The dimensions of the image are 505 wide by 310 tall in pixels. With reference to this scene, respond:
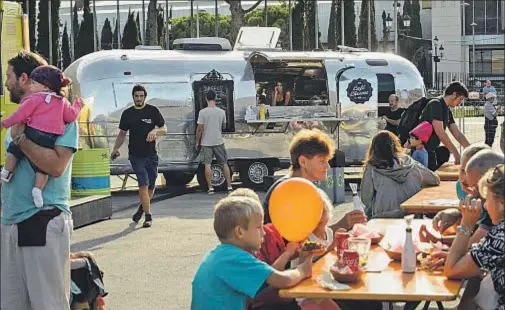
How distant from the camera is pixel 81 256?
5777 mm

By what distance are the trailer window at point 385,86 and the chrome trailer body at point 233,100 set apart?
2 cm

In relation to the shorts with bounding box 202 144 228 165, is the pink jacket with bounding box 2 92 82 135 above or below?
above

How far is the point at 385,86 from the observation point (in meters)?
17.2

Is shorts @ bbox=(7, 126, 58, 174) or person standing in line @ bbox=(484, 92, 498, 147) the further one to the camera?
person standing in line @ bbox=(484, 92, 498, 147)

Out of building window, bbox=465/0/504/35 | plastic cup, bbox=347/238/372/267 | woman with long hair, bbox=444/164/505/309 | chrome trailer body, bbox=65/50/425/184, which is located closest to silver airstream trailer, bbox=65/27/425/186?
chrome trailer body, bbox=65/50/425/184

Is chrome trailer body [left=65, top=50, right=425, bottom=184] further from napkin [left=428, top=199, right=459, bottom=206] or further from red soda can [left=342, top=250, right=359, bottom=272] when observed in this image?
red soda can [left=342, top=250, right=359, bottom=272]

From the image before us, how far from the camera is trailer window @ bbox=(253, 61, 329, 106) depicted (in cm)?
1670

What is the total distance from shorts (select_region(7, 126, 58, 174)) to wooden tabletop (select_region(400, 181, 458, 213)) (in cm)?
315

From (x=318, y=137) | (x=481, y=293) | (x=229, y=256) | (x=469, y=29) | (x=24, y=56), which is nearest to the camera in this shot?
(x=229, y=256)

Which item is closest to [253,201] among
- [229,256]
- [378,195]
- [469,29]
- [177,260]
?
[229,256]

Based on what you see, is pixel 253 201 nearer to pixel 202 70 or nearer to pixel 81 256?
pixel 81 256

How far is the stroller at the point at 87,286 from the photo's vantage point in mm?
5684

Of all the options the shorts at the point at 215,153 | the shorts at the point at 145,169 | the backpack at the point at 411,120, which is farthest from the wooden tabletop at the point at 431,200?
the shorts at the point at 215,153

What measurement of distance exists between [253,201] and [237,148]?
38.8ft
